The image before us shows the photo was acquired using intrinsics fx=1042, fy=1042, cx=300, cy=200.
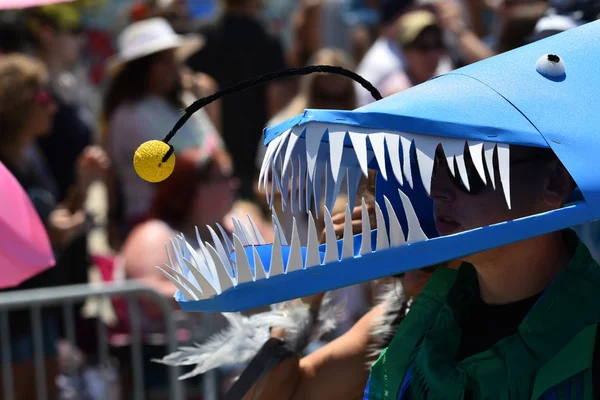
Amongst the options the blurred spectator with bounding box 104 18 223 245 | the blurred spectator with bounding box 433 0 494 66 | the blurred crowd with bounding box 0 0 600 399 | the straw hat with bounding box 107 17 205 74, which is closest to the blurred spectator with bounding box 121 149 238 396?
the blurred crowd with bounding box 0 0 600 399

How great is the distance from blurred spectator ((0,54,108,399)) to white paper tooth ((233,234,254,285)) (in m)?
2.43

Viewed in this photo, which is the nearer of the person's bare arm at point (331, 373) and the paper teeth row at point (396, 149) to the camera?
the paper teeth row at point (396, 149)

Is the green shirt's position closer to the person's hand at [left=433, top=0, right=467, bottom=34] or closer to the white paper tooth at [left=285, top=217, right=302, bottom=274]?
the white paper tooth at [left=285, top=217, right=302, bottom=274]

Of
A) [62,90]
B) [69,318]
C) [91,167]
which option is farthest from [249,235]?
[62,90]

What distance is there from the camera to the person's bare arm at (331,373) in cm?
213

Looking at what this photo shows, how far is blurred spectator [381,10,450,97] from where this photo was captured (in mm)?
5496

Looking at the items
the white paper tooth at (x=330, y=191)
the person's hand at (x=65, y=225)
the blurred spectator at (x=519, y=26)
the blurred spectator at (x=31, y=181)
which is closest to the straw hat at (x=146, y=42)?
the blurred spectator at (x=31, y=181)

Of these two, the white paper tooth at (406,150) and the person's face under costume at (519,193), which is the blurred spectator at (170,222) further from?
the white paper tooth at (406,150)

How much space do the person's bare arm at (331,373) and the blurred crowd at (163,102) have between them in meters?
0.26

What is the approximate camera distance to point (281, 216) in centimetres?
431

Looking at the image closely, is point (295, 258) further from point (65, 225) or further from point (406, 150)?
point (65, 225)

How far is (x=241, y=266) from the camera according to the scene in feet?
5.06

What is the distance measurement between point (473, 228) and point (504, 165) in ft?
0.53

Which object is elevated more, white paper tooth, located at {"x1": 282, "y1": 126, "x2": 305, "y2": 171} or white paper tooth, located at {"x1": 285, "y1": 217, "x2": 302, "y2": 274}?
white paper tooth, located at {"x1": 282, "y1": 126, "x2": 305, "y2": 171}
